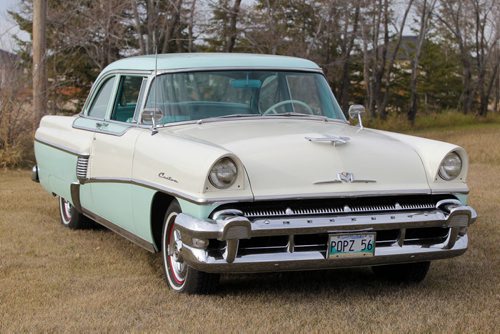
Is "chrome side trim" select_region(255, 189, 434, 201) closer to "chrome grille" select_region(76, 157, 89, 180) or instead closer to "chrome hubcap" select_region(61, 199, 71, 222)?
"chrome grille" select_region(76, 157, 89, 180)

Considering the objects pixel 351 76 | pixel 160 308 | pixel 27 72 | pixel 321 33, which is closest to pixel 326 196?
pixel 160 308

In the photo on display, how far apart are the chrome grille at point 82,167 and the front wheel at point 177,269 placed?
1.49m

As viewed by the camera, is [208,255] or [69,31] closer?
[208,255]

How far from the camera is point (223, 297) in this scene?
5.22 m

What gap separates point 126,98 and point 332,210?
2.51 m

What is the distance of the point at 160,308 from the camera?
4980 mm

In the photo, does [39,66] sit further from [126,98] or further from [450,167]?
[450,167]

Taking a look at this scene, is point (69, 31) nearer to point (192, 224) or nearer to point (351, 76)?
point (351, 76)

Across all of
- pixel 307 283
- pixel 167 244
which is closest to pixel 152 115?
pixel 167 244

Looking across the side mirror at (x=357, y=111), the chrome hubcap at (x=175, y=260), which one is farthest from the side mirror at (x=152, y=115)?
the side mirror at (x=357, y=111)

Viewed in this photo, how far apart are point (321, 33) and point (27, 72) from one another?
2031 centimetres

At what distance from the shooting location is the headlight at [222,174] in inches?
189

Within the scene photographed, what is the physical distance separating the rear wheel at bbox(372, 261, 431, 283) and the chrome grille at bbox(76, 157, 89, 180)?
251cm

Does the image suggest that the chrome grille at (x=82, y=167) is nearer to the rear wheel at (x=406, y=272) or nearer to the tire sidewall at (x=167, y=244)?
the tire sidewall at (x=167, y=244)
